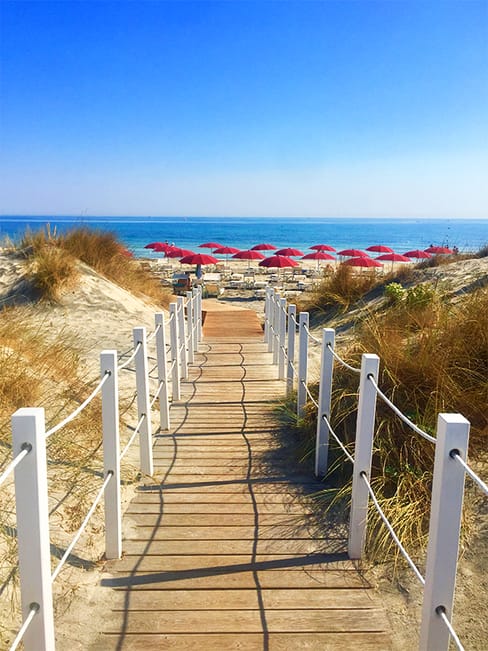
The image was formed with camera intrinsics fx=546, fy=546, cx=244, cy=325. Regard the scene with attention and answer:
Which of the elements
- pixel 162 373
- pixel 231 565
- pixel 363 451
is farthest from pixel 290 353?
pixel 231 565

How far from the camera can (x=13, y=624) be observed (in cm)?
259

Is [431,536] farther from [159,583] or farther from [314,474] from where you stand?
[314,474]

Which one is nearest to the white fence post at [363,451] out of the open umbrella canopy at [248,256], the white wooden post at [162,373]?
the white wooden post at [162,373]

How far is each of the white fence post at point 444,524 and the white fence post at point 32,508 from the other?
1.41 meters

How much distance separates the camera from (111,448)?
Answer: 3.23 meters

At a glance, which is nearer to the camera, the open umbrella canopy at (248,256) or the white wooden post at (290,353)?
the white wooden post at (290,353)

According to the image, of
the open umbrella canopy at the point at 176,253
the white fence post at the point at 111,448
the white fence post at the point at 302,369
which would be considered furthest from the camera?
the open umbrella canopy at the point at 176,253

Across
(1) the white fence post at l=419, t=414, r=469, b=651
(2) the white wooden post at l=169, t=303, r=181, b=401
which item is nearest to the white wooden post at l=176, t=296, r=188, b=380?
(2) the white wooden post at l=169, t=303, r=181, b=401

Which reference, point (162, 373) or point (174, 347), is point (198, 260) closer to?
point (174, 347)

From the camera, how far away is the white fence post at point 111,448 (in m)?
3.16

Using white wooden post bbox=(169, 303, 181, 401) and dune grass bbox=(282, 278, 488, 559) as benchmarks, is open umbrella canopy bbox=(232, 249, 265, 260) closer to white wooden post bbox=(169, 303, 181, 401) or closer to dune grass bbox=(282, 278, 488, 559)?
white wooden post bbox=(169, 303, 181, 401)

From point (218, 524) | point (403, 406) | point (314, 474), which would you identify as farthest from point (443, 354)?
point (218, 524)

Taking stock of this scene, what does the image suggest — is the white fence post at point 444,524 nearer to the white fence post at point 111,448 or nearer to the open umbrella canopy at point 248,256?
the white fence post at point 111,448

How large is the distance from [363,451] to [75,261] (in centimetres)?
1058
